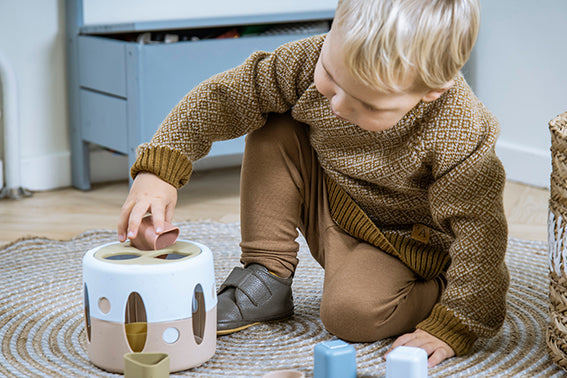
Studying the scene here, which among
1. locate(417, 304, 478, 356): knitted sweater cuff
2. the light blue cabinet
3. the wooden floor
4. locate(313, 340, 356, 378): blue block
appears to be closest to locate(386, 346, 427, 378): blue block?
locate(313, 340, 356, 378): blue block

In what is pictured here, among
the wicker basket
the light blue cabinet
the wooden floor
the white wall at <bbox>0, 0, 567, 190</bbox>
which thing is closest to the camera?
the wicker basket

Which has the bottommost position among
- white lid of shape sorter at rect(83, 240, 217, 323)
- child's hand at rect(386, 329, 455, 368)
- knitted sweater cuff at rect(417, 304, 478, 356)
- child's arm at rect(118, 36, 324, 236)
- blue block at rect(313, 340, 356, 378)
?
child's hand at rect(386, 329, 455, 368)

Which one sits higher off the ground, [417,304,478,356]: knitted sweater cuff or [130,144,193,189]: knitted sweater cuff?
[130,144,193,189]: knitted sweater cuff

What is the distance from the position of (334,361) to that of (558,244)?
10.5 inches

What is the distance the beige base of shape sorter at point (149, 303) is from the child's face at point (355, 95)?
204mm

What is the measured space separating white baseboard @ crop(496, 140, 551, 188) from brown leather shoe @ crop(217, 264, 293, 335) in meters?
1.00

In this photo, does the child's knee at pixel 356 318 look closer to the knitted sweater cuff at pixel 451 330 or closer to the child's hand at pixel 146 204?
the knitted sweater cuff at pixel 451 330

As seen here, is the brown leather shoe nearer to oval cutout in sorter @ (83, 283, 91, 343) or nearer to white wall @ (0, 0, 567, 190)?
oval cutout in sorter @ (83, 283, 91, 343)

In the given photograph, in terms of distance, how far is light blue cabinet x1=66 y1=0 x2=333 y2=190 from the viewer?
1577mm

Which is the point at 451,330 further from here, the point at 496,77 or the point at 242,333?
the point at 496,77

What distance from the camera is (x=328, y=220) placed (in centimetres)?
99

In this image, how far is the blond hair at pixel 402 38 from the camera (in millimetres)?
694

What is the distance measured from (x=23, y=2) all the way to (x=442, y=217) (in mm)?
1140

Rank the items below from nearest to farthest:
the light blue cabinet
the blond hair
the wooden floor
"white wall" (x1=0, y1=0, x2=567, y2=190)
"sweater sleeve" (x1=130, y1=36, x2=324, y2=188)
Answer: the blond hair < "sweater sleeve" (x1=130, y1=36, x2=324, y2=188) < the wooden floor < the light blue cabinet < "white wall" (x1=0, y1=0, x2=567, y2=190)
